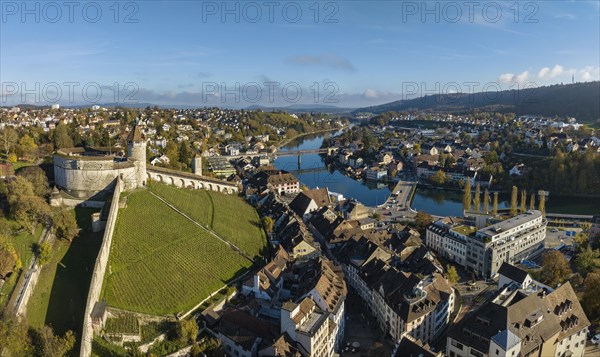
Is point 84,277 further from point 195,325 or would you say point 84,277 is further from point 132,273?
point 195,325

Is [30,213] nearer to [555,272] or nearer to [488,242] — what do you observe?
[488,242]

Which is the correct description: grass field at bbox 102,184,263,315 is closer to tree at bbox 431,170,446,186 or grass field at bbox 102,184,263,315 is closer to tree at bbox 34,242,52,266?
tree at bbox 34,242,52,266

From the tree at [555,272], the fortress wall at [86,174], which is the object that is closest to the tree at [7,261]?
the fortress wall at [86,174]

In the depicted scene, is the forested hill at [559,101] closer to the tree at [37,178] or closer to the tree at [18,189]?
the tree at [37,178]

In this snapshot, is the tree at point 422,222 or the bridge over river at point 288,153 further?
the bridge over river at point 288,153

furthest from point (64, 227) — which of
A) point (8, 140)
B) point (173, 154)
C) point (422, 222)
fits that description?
point (173, 154)

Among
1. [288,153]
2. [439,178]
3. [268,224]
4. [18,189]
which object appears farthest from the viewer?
[288,153]
